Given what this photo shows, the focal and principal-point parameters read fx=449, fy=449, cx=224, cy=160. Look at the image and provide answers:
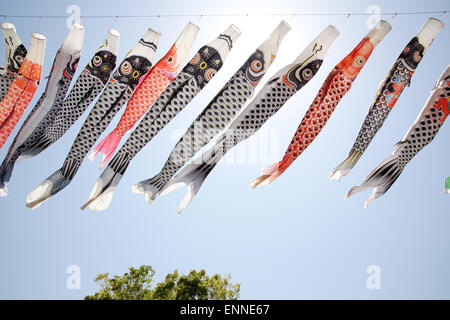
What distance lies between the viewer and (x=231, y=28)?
7688mm

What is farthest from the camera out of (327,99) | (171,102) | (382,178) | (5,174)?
(5,174)

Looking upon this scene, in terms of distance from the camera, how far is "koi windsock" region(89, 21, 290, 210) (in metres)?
7.20

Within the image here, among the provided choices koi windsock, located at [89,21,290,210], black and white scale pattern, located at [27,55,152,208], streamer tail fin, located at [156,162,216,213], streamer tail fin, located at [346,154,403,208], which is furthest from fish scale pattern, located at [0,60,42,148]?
streamer tail fin, located at [346,154,403,208]

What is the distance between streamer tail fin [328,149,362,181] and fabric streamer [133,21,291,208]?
1829 millimetres

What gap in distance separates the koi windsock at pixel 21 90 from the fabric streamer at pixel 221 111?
123 inches

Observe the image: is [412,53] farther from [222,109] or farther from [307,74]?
[222,109]

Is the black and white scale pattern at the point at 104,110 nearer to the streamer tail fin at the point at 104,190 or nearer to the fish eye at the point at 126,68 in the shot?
the fish eye at the point at 126,68

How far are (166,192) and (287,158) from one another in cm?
202

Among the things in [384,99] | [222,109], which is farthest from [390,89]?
[222,109]

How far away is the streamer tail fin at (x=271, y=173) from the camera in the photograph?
7.16m

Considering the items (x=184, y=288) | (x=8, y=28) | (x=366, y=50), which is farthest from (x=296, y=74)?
(x=184, y=288)

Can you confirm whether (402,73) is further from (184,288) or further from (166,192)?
(184,288)

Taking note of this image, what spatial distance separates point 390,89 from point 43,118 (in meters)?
6.08

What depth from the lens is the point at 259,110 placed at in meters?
7.22
